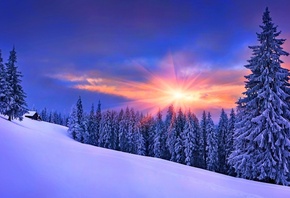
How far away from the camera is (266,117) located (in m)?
17.8

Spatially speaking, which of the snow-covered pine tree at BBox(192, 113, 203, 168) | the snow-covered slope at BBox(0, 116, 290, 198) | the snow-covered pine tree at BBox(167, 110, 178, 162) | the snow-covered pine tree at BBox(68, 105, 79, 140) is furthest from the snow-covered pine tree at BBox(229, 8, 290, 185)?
the snow-covered pine tree at BBox(68, 105, 79, 140)

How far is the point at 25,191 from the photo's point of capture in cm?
691

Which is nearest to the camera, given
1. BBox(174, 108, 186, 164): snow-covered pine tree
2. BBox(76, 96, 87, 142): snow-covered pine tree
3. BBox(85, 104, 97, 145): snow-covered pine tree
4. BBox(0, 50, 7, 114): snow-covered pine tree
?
BBox(0, 50, 7, 114): snow-covered pine tree

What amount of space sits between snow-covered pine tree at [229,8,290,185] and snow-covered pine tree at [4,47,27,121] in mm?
35668

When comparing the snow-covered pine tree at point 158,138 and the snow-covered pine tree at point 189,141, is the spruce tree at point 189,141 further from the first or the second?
the snow-covered pine tree at point 158,138

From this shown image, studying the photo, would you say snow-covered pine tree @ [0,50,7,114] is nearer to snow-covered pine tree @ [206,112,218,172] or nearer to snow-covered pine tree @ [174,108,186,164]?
snow-covered pine tree @ [174,108,186,164]

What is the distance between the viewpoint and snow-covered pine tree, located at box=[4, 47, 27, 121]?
41.4 m

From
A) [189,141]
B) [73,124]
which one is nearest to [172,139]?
[189,141]

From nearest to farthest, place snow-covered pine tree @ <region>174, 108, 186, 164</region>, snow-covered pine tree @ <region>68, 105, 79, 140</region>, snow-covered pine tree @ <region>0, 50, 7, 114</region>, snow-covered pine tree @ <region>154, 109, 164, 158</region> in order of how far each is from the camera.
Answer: snow-covered pine tree @ <region>0, 50, 7, 114</region> < snow-covered pine tree @ <region>174, 108, 186, 164</region> < snow-covered pine tree @ <region>154, 109, 164, 158</region> < snow-covered pine tree @ <region>68, 105, 79, 140</region>

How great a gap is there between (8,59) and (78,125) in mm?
33074

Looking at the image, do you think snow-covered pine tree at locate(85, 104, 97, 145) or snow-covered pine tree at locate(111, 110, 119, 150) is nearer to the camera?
snow-covered pine tree at locate(111, 110, 119, 150)

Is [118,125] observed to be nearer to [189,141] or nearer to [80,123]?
[80,123]

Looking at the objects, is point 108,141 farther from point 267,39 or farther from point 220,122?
point 267,39

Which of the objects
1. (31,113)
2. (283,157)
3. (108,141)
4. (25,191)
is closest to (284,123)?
(283,157)
